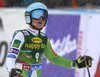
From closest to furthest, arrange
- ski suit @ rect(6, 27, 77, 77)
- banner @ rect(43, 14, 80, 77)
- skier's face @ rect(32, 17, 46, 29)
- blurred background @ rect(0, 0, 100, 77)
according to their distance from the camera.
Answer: ski suit @ rect(6, 27, 77, 77)
skier's face @ rect(32, 17, 46, 29)
blurred background @ rect(0, 0, 100, 77)
banner @ rect(43, 14, 80, 77)

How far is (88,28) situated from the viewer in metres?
5.12

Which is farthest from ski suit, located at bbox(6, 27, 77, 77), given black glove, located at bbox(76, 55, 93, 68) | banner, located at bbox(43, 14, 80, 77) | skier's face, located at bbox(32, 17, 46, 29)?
banner, located at bbox(43, 14, 80, 77)

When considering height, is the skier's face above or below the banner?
above

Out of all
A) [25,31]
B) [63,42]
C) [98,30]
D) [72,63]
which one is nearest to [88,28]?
[98,30]

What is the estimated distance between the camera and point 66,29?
545cm

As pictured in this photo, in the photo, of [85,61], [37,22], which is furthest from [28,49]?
[85,61]

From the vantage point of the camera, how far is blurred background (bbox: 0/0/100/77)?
5102 mm

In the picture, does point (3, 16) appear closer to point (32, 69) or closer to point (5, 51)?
point (5, 51)

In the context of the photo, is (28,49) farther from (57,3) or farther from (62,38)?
(57,3)

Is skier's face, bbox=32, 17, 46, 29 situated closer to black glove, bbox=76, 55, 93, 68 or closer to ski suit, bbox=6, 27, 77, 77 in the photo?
ski suit, bbox=6, 27, 77, 77

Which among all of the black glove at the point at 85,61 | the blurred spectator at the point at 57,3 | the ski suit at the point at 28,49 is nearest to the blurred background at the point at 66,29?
the blurred spectator at the point at 57,3

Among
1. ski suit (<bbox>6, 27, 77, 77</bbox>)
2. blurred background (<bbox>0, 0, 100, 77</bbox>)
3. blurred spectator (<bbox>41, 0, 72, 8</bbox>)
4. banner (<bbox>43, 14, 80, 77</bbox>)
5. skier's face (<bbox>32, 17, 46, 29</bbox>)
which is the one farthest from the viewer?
blurred spectator (<bbox>41, 0, 72, 8</bbox>)

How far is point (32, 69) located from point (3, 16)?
293cm

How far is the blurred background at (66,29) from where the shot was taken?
510cm
